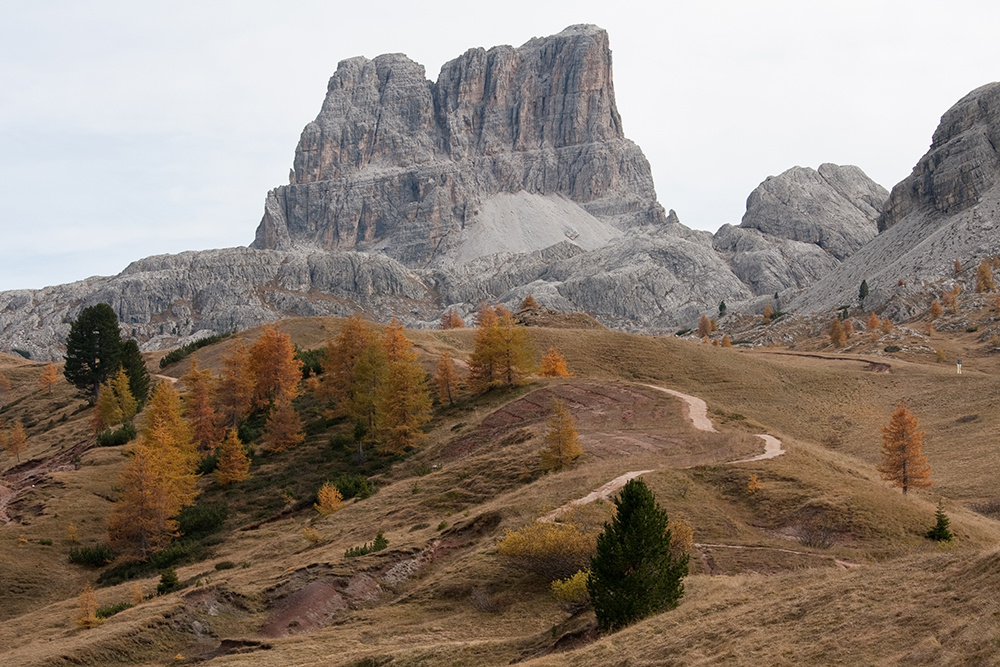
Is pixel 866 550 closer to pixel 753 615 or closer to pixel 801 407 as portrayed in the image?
pixel 753 615

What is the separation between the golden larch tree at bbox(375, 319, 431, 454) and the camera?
61.5 metres

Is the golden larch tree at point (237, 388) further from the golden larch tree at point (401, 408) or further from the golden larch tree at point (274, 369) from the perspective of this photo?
the golden larch tree at point (401, 408)

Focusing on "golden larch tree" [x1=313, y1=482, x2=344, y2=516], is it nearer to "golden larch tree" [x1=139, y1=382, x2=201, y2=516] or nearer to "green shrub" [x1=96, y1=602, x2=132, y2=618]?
"golden larch tree" [x1=139, y1=382, x2=201, y2=516]

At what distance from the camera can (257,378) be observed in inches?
2950

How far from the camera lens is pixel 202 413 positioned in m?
70.3

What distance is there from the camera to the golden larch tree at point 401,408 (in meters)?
61.5

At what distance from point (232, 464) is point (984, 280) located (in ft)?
455

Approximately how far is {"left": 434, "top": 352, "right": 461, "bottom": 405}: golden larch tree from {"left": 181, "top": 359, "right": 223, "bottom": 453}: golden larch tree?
1934cm

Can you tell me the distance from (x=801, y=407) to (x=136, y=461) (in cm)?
5634

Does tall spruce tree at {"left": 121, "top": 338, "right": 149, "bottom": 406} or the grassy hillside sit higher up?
tall spruce tree at {"left": 121, "top": 338, "right": 149, "bottom": 406}

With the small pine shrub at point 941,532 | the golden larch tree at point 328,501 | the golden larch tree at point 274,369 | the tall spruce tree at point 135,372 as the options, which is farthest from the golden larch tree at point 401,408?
the small pine shrub at point 941,532

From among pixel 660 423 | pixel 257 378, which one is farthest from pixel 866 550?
pixel 257 378

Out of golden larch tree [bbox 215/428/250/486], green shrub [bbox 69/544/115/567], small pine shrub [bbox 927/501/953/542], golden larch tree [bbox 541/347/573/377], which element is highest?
golden larch tree [bbox 541/347/573/377]

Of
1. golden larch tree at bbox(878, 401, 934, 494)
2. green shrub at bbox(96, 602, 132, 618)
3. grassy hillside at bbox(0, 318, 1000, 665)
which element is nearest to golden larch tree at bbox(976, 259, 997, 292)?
grassy hillside at bbox(0, 318, 1000, 665)
